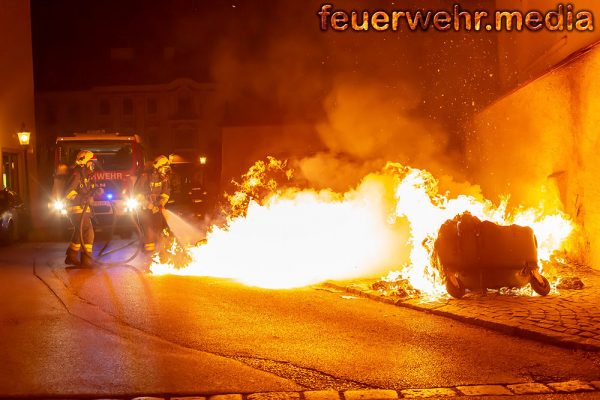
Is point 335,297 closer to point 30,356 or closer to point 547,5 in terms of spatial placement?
point 30,356

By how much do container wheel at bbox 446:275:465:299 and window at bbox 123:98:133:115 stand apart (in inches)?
1855

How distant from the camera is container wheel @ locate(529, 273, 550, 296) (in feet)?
24.7

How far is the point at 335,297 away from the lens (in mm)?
7961

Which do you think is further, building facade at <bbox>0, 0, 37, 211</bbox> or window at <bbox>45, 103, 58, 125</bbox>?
window at <bbox>45, 103, 58, 125</bbox>

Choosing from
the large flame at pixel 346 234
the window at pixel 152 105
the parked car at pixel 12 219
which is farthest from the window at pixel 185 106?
the large flame at pixel 346 234

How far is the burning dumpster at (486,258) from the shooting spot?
24.7 feet

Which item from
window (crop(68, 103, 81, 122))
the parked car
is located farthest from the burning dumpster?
window (crop(68, 103, 81, 122))

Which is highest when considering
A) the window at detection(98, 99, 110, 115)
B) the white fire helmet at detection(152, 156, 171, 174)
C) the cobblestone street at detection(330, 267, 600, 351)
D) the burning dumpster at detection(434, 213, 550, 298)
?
the window at detection(98, 99, 110, 115)

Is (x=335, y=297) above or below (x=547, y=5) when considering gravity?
below

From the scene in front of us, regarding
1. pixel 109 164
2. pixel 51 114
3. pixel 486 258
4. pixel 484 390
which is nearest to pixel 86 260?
pixel 486 258

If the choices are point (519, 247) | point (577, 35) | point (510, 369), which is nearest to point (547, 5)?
point (577, 35)

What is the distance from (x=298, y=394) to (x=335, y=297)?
3.49m

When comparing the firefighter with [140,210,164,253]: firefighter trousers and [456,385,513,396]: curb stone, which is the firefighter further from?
[456,385,513,396]: curb stone

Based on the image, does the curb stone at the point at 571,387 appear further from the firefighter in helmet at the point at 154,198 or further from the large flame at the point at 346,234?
the firefighter in helmet at the point at 154,198
